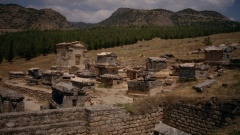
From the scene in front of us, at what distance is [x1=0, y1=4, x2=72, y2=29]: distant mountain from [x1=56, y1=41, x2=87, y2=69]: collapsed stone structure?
11369 cm

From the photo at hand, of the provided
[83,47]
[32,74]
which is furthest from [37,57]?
[32,74]

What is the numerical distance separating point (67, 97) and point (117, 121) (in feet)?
13.6

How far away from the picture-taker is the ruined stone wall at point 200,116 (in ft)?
27.6

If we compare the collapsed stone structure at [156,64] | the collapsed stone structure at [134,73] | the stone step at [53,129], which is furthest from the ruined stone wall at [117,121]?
the collapsed stone structure at [134,73]

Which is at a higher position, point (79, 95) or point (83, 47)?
point (83, 47)

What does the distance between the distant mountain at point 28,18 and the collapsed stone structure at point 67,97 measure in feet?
434

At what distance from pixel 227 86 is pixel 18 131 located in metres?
8.62

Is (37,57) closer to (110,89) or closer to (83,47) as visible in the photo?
(83,47)

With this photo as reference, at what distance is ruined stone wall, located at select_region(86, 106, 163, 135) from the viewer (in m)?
8.52

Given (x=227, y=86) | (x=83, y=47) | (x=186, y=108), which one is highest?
(x=83, y=47)

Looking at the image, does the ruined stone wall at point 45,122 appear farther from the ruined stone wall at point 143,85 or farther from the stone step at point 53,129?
the ruined stone wall at point 143,85

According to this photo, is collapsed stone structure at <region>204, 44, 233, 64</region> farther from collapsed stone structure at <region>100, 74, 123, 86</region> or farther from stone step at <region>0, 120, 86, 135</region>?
stone step at <region>0, 120, 86, 135</region>

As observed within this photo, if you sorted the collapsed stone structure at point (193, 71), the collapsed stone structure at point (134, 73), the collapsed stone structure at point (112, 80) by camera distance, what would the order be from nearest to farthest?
the collapsed stone structure at point (193, 71)
the collapsed stone structure at point (112, 80)
the collapsed stone structure at point (134, 73)

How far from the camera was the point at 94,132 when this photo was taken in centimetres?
849
